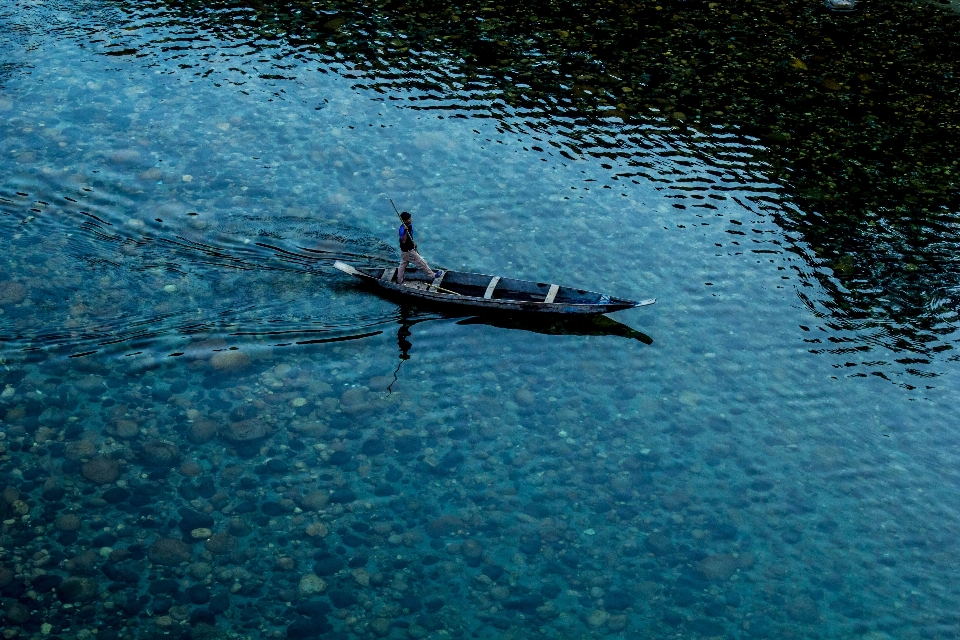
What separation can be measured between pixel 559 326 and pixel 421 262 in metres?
4.31

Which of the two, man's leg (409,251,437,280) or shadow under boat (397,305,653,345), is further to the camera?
man's leg (409,251,437,280)

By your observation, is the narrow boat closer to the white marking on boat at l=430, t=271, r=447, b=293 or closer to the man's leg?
the white marking on boat at l=430, t=271, r=447, b=293

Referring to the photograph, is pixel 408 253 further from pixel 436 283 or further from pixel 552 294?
pixel 552 294

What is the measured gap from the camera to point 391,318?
84.1 ft

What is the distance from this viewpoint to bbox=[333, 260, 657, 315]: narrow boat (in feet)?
82.5

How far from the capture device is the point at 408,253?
25.8m

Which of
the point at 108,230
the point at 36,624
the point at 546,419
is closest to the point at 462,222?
the point at 546,419

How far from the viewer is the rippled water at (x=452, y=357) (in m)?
19.1

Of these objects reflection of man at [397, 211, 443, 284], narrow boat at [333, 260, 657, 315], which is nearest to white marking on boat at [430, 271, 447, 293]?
narrow boat at [333, 260, 657, 315]

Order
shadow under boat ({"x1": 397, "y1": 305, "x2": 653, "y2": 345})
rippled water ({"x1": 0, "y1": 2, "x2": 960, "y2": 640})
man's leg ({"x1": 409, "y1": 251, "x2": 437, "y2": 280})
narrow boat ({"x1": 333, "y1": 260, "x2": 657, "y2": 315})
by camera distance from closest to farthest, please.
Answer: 1. rippled water ({"x1": 0, "y1": 2, "x2": 960, "y2": 640})
2. narrow boat ({"x1": 333, "y1": 260, "x2": 657, "y2": 315})
3. shadow under boat ({"x1": 397, "y1": 305, "x2": 653, "y2": 345})
4. man's leg ({"x1": 409, "y1": 251, "x2": 437, "y2": 280})

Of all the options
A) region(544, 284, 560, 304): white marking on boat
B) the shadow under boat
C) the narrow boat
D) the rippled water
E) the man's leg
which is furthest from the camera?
the man's leg

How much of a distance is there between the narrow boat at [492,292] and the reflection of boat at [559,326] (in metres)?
0.45

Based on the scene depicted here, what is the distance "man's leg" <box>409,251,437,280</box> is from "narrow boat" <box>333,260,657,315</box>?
0.19 metres

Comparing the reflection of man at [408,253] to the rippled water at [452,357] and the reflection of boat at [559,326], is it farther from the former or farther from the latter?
the reflection of boat at [559,326]
